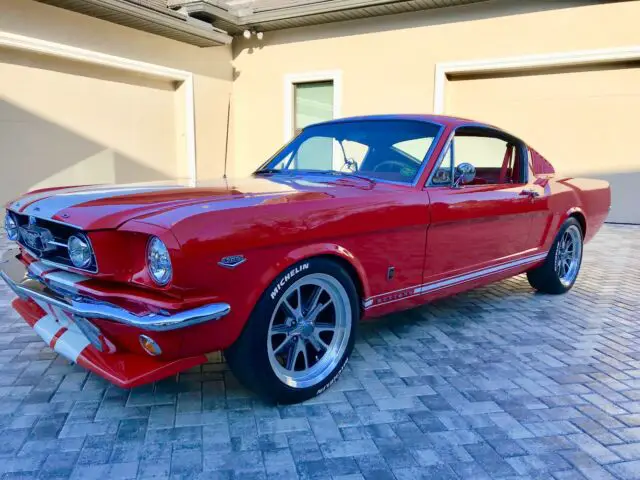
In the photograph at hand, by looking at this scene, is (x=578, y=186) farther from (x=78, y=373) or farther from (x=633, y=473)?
(x=78, y=373)

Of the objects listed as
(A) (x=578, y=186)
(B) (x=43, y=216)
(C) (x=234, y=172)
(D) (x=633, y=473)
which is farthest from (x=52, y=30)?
(D) (x=633, y=473)

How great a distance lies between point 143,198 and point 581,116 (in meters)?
8.29

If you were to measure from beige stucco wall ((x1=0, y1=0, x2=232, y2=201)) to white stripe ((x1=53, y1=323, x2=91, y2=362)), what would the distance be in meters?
6.25

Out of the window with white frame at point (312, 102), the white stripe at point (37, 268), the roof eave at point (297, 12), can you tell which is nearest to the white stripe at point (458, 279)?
the white stripe at point (37, 268)

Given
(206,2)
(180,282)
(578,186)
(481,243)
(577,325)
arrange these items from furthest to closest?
(206,2) < (578,186) < (577,325) < (481,243) < (180,282)

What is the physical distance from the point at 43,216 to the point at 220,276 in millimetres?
933

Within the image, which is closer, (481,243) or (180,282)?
(180,282)

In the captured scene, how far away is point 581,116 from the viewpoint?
835 centimetres

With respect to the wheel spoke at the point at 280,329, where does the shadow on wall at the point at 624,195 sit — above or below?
above

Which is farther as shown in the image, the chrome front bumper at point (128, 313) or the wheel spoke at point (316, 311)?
the wheel spoke at point (316, 311)

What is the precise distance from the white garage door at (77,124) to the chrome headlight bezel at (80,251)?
6.38 metres

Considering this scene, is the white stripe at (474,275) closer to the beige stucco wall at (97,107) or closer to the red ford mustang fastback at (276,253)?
the red ford mustang fastback at (276,253)

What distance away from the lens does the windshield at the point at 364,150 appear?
10.6ft

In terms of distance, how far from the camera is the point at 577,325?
3807 millimetres
